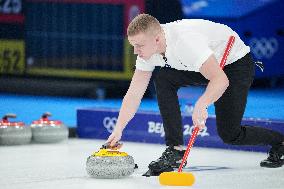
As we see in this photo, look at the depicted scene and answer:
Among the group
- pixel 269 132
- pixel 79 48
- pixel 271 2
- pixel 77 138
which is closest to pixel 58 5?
pixel 79 48

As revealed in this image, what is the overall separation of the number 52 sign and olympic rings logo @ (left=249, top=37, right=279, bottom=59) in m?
2.51

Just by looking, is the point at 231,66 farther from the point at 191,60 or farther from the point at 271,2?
the point at 271,2

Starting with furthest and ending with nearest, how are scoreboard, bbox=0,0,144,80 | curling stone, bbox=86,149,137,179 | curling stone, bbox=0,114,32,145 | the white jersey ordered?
1. scoreboard, bbox=0,0,144,80
2. curling stone, bbox=0,114,32,145
3. curling stone, bbox=86,149,137,179
4. the white jersey

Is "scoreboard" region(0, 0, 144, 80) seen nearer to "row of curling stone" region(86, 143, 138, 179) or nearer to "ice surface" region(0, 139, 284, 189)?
"ice surface" region(0, 139, 284, 189)

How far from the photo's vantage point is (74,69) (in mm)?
10062

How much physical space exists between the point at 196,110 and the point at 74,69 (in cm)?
553

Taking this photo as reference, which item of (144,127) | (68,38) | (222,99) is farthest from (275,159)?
(68,38)

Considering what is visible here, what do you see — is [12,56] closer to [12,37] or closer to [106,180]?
[12,37]

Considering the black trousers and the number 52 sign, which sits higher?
the number 52 sign

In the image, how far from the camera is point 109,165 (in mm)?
5078

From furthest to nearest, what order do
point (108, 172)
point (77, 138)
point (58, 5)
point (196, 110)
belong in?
point (58, 5)
point (77, 138)
point (108, 172)
point (196, 110)

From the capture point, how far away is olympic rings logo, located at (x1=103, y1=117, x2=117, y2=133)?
7.06 meters

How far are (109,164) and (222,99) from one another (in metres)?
0.77

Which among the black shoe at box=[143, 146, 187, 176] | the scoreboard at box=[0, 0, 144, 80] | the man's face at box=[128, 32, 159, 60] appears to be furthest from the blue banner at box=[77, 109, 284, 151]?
the scoreboard at box=[0, 0, 144, 80]
